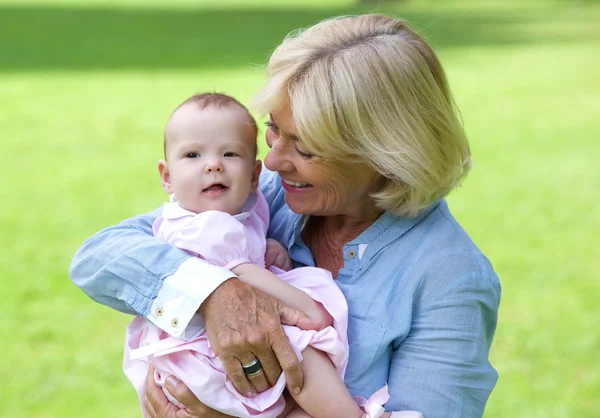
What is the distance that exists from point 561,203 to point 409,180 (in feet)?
20.8

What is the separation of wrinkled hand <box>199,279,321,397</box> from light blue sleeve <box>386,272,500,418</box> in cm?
29

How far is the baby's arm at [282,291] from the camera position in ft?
8.14

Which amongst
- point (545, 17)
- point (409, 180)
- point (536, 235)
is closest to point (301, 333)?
point (409, 180)

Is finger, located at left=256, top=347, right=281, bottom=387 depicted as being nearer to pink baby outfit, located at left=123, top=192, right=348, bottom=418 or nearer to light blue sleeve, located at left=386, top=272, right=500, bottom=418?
pink baby outfit, located at left=123, top=192, right=348, bottom=418

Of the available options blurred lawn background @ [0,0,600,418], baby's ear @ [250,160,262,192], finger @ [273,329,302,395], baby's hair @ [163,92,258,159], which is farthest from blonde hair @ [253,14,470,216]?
blurred lawn background @ [0,0,600,418]

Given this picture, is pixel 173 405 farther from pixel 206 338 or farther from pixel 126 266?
pixel 126 266

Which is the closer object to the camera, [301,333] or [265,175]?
[301,333]

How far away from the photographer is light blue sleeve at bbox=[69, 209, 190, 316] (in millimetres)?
2514

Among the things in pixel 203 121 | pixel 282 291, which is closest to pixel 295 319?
pixel 282 291

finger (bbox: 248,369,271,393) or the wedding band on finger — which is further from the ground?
the wedding band on finger

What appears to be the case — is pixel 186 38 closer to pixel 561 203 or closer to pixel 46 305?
pixel 561 203

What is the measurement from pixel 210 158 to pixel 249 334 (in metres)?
0.57

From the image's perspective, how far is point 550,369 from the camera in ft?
17.6

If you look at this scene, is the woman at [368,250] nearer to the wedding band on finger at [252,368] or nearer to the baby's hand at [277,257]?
the wedding band on finger at [252,368]
